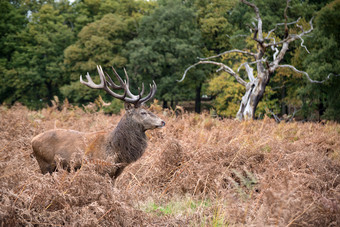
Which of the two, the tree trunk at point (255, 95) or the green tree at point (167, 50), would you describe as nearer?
the tree trunk at point (255, 95)

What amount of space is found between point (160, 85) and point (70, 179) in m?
26.1

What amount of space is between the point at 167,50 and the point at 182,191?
87.0 ft

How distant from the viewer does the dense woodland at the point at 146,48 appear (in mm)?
27594

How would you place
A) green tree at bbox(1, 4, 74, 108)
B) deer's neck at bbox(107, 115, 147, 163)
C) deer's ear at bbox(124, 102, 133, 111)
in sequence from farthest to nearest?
green tree at bbox(1, 4, 74, 108) → deer's ear at bbox(124, 102, 133, 111) → deer's neck at bbox(107, 115, 147, 163)

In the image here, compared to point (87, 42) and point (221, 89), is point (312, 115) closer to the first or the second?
point (221, 89)

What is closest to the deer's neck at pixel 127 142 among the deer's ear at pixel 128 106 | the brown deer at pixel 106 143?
the brown deer at pixel 106 143

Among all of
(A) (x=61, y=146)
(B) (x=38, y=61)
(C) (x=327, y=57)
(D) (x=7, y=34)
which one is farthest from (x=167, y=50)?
(A) (x=61, y=146)

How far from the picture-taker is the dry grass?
2.79m

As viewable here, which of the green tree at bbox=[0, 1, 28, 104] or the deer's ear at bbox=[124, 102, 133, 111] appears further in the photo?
the green tree at bbox=[0, 1, 28, 104]

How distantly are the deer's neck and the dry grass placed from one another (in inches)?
18.8

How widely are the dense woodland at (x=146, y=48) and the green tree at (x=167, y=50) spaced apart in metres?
0.09

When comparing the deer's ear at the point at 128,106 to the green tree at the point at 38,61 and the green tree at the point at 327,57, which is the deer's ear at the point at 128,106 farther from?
the green tree at the point at 38,61

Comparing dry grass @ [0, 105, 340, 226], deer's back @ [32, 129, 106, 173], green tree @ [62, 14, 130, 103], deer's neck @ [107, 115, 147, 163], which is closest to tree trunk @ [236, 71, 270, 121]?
dry grass @ [0, 105, 340, 226]

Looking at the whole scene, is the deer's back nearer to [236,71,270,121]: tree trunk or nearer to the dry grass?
the dry grass
